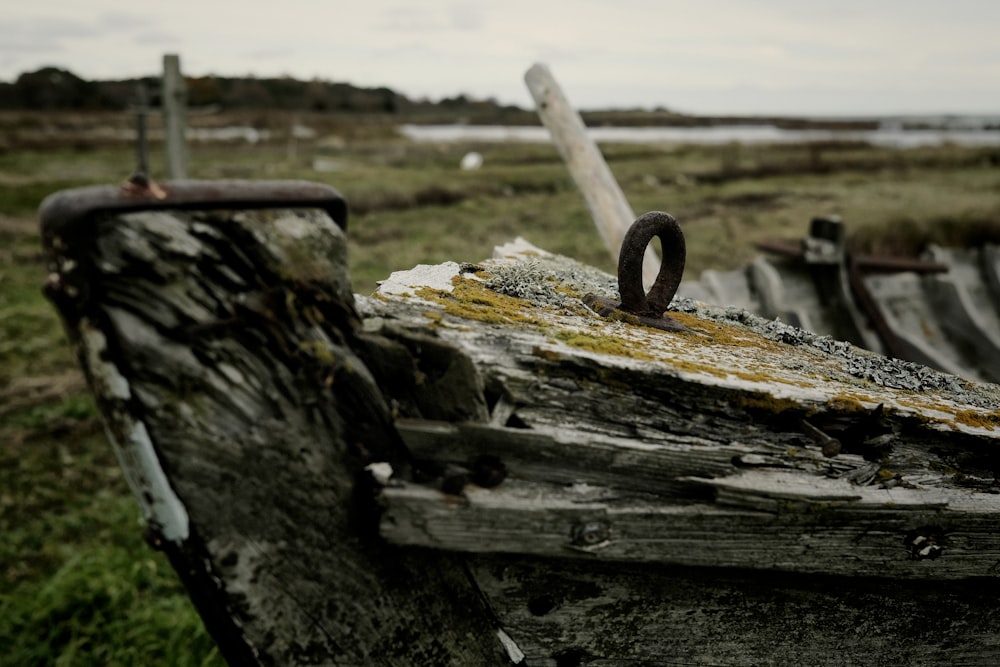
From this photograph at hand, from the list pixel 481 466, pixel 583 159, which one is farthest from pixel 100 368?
pixel 583 159

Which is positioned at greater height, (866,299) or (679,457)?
(679,457)

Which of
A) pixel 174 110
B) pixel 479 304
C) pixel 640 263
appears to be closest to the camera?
pixel 479 304

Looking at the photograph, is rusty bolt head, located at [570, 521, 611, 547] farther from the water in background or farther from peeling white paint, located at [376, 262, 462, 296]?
the water in background

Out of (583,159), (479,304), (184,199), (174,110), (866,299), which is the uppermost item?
(174,110)

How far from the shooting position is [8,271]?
10.8 metres

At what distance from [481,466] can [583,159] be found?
3283 mm

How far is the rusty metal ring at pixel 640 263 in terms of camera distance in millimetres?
1664

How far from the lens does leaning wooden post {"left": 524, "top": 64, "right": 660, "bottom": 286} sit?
159 inches

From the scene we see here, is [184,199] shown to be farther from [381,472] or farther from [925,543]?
[925,543]

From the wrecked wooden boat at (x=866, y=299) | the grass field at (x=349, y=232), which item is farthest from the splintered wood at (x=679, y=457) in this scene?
the wrecked wooden boat at (x=866, y=299)

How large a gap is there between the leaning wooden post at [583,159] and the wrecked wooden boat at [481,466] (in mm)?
2492

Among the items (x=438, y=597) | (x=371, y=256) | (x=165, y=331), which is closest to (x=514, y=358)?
(x=438, y=597)

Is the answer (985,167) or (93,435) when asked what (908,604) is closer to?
(93,435)

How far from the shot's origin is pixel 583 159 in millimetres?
4133
